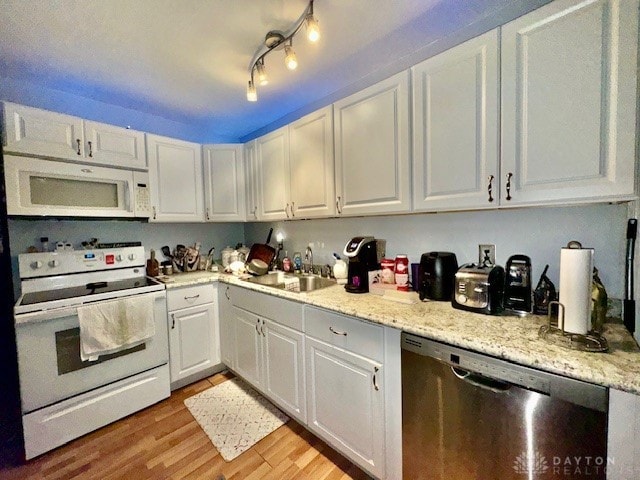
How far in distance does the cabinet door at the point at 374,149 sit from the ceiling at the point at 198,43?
1.10 ft

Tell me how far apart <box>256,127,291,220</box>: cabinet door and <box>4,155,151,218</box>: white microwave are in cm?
96

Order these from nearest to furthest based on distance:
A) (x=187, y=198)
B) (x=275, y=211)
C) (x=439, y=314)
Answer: (x=439, y=314)
(x=275, y=211)
(x=187, y=198)

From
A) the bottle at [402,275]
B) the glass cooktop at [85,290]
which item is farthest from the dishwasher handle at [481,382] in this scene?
the glass cooktop at [85,290]

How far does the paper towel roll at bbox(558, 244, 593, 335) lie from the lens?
2.82 feet

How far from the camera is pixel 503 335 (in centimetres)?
93

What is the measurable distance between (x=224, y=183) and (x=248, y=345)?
1.57 metres

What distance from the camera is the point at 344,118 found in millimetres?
1665

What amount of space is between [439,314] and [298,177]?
1.38 m

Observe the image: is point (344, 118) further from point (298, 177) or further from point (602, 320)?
point (602, 320)

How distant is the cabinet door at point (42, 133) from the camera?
61.8 inches

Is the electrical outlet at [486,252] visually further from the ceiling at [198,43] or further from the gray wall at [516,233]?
the ceiling at [198,43]

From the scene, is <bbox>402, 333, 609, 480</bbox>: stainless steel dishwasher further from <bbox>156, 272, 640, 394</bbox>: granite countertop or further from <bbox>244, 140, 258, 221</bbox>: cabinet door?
<bbox>244, 140, 258, 221</bbox>: cabinet door

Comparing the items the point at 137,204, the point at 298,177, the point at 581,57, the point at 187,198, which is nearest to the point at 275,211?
the point at 298,177

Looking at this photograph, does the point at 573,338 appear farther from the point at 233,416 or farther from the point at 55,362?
the point at 55,362
